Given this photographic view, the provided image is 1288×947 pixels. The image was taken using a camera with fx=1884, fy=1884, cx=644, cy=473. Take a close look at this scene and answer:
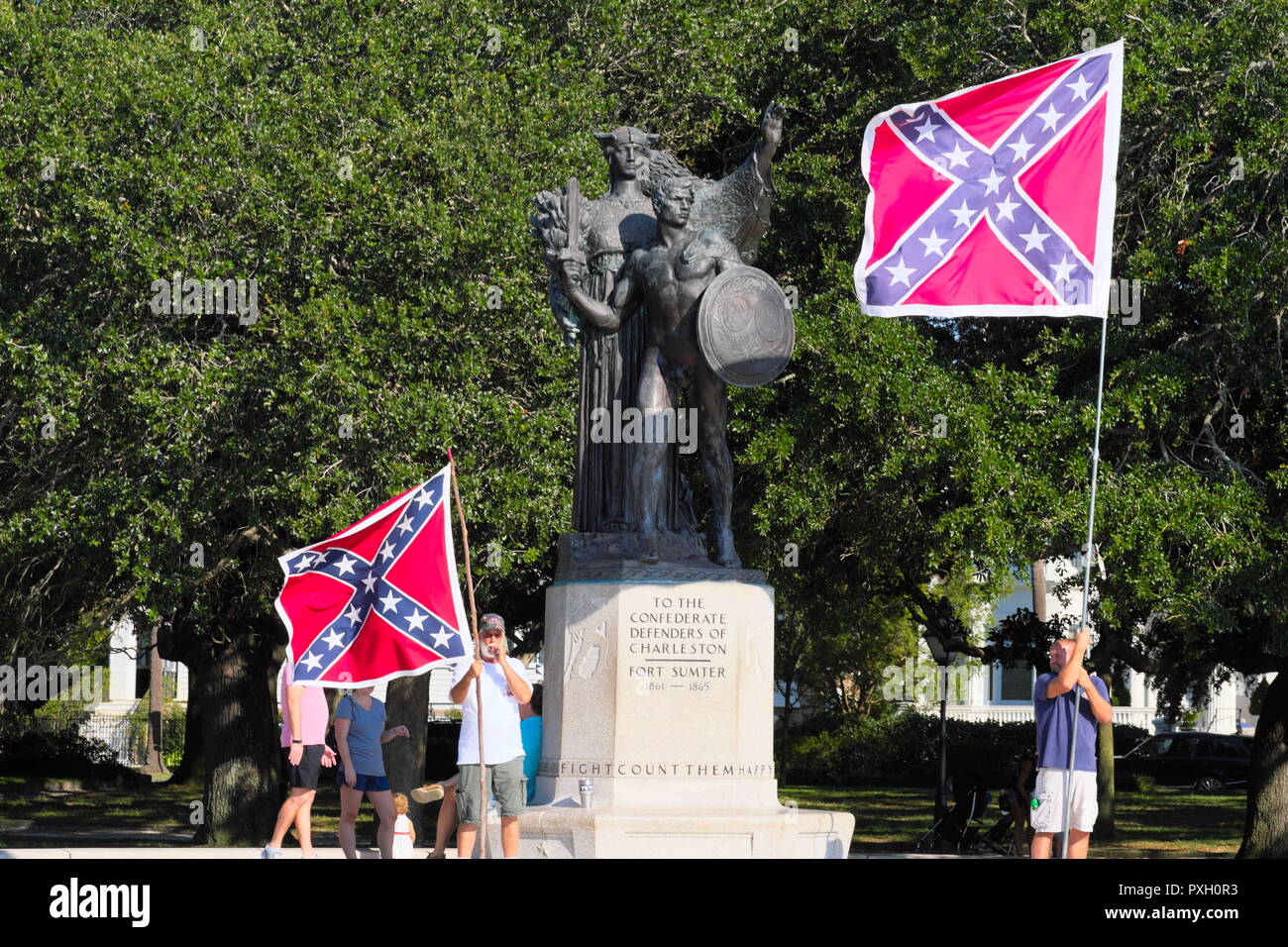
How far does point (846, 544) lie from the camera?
906 inches

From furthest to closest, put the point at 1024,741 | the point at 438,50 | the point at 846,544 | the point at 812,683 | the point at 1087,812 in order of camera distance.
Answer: the point at 812,683 → the point at 1024,741 → the point at 846,544 → the point at 438,50 → the point at 1087,812

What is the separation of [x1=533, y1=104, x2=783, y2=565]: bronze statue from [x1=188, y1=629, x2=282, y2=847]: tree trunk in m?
12.3

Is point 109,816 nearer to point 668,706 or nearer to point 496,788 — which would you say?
point 496,788

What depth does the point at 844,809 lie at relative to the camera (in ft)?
106

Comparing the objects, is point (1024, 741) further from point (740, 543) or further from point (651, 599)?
point (651, 599)

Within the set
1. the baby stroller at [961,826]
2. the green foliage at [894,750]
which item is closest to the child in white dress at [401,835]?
the baby stroller at [961,826]

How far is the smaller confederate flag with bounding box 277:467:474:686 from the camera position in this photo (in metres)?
10.8

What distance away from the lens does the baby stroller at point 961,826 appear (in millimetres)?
22609

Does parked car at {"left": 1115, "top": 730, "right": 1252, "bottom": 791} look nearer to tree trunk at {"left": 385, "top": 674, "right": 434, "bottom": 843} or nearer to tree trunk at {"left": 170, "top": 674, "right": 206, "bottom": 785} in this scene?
tree trunk at {"left": 170, "top": 674, "right": 206, "bottom": 785}

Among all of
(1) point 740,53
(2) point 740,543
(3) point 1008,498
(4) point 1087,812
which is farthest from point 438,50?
(4) point 1087,812

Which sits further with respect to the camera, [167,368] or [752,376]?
[167,368]

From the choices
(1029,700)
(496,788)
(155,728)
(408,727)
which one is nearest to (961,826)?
(408,727)

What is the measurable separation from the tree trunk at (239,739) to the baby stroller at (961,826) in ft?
27.3

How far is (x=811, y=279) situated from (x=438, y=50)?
5176mm
